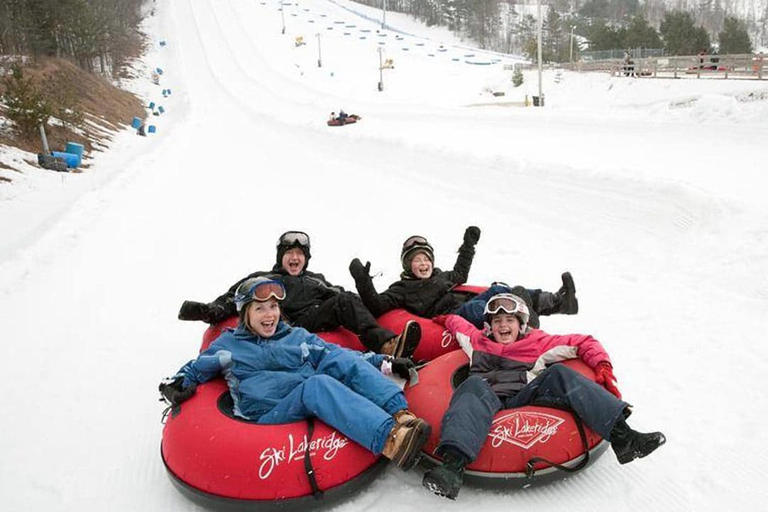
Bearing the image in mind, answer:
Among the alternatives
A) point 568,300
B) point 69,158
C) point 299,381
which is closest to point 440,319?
point 568,300

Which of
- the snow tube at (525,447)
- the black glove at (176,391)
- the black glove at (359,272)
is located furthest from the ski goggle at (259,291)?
the snow tube at (525,447)

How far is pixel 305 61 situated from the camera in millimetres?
41844

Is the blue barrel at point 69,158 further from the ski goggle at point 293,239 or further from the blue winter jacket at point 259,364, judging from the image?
the blue winter jacket at point 259,364

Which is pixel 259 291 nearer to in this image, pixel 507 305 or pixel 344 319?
pixel 344 319

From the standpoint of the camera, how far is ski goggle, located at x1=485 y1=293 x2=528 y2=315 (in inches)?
130

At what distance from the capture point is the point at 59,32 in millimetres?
22406

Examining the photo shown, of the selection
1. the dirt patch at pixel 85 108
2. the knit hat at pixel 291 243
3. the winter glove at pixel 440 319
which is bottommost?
the winter glove at pixel 440 319

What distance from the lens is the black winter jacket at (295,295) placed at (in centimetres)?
389

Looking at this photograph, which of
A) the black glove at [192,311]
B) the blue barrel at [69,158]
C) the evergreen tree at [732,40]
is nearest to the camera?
the black glove at [192,311]

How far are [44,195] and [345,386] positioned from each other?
8.49 metres

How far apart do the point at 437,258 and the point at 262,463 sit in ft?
14.1

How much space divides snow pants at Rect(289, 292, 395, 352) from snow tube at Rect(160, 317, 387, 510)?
1108 millimetres

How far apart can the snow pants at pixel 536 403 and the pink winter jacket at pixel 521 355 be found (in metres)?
0.20

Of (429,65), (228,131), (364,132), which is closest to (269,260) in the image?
(364,132)
